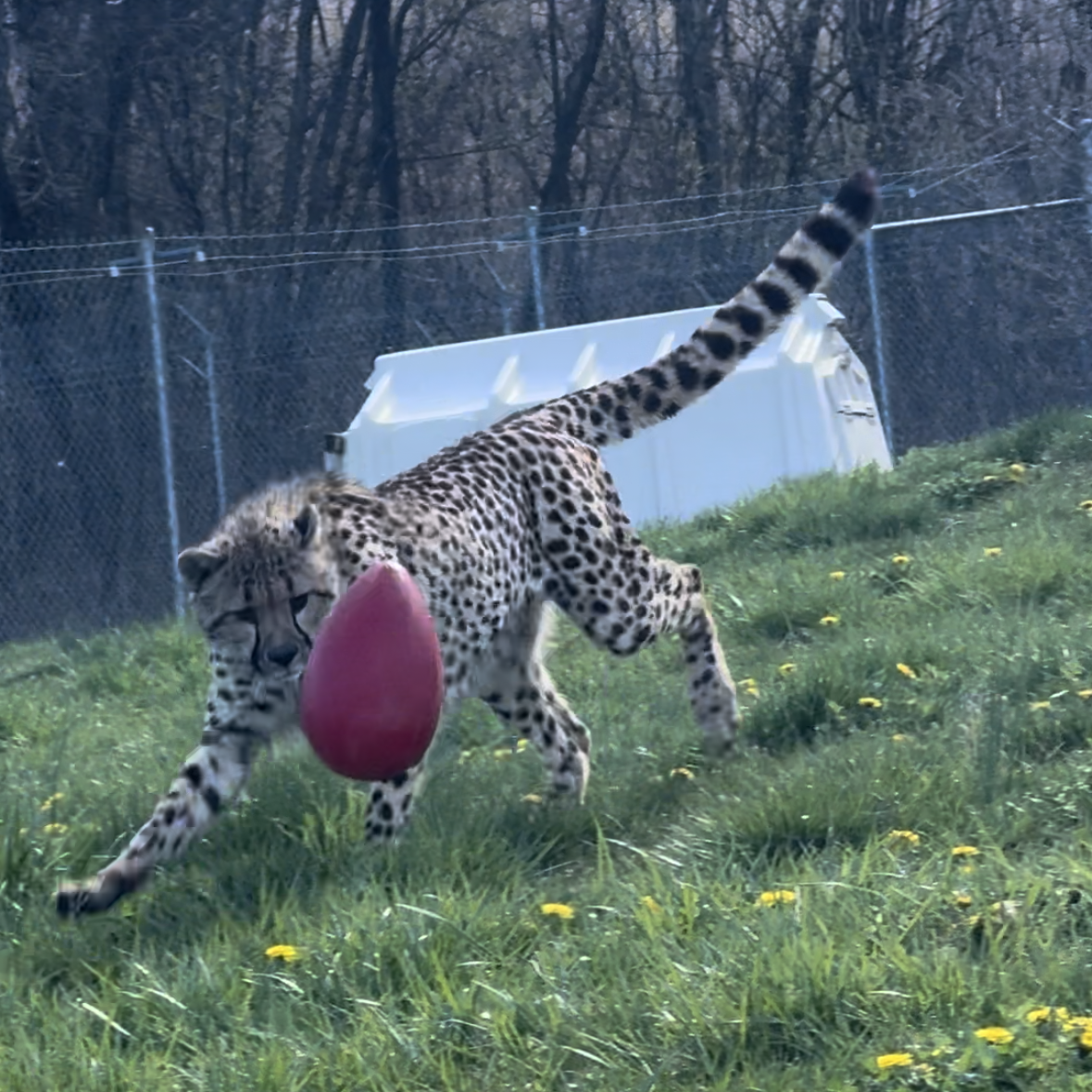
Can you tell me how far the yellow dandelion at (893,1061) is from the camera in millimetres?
2781

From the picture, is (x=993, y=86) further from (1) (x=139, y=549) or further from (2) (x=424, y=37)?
(1) (x=139, y=549)

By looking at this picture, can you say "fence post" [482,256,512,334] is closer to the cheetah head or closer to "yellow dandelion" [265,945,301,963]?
the cheetah head

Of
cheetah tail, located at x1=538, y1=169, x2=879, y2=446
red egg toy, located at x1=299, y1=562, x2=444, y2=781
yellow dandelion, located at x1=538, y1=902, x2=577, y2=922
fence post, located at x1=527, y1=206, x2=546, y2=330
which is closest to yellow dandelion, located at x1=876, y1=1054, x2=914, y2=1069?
yellow dandelion, located at x1=538, y1=902, x2=577, y2=922

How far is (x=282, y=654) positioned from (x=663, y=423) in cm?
557

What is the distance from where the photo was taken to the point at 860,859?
3.78 meters

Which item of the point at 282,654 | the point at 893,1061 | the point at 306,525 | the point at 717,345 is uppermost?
the point at 717,345

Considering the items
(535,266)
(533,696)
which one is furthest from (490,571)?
(535,266)

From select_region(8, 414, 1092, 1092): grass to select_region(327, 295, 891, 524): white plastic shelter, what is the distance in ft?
11.1

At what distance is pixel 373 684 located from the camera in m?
3.95

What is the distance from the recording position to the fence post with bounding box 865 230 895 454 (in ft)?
36.5

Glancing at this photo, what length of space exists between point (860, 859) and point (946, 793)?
474mm

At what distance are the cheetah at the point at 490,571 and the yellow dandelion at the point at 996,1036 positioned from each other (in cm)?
186

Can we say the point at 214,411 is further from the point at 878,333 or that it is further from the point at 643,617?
the point at 643,617

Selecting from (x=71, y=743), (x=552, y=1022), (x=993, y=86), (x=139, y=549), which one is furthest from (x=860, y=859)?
(x=993, y=86)
